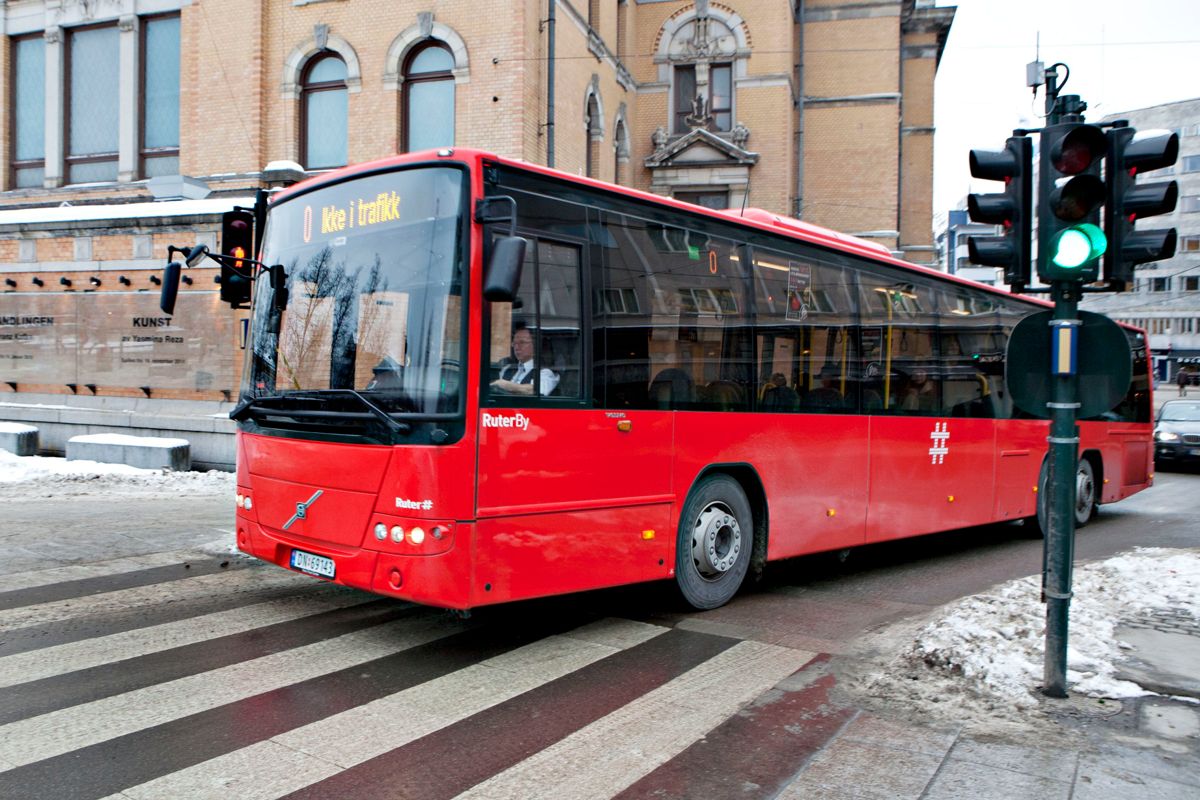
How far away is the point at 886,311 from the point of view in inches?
362

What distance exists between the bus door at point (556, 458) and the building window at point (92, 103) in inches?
864

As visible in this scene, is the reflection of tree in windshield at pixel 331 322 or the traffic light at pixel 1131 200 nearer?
the traffic light at pixel 1131 200

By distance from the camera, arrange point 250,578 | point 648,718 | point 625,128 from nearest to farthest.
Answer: point 648,718
point 250,578
point 625,128

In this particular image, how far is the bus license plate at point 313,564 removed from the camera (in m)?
5.89

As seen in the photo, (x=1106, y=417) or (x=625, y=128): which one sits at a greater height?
(x=625, y=128)

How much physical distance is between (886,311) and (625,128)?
20.9 meters

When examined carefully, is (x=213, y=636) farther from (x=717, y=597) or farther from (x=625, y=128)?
(x=625, y=128)

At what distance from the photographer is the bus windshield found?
5.44m

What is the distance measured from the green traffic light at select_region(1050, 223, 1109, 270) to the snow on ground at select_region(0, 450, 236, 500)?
11133mm

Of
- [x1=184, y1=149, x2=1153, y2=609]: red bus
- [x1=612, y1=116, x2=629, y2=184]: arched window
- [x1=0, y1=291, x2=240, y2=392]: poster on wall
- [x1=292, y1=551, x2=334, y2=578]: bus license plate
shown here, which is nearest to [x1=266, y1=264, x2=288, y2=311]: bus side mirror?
[x1=184, y1=149, x2=1153, y2=609]: red bus

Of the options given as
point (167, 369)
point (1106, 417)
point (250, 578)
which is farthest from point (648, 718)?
point (167, 369)

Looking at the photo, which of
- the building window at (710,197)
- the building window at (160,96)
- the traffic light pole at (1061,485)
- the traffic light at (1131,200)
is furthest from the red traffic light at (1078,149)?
the building window at (710,197)

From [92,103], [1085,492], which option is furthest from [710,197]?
[1085,492]

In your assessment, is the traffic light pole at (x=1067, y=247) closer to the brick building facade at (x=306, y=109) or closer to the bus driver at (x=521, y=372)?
the bus driver at (x=521, y=372)
